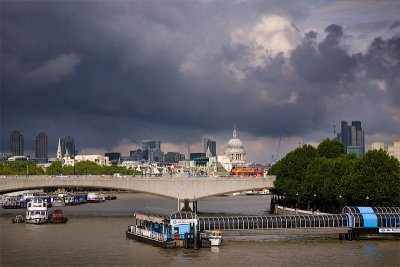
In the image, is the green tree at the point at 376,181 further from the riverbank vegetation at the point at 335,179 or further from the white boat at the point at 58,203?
the white boat at the point at 58,203

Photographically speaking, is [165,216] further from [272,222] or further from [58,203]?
[58,203]

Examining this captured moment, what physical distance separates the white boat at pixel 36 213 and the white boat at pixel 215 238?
38970 millimetres

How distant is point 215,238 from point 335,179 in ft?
124

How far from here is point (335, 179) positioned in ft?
363

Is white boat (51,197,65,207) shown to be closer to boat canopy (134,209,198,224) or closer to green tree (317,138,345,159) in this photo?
green tree (317,138,345,159)

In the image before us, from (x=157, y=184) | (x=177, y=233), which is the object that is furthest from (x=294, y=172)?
(x=177, y=233)

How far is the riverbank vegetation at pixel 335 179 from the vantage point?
101 m

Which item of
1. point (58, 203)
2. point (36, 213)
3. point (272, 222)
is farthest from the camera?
point (58, 203)

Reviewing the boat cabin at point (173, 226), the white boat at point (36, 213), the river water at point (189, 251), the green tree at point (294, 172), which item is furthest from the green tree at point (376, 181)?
the white boat at point (36, 213)

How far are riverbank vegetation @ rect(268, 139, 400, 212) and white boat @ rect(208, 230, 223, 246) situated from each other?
29.4m

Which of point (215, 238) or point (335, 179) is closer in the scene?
point (215, 238)

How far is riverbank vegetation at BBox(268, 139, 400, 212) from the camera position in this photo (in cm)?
10069

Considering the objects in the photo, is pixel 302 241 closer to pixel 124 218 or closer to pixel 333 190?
pixel 333 190

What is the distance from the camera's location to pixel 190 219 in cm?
7800
